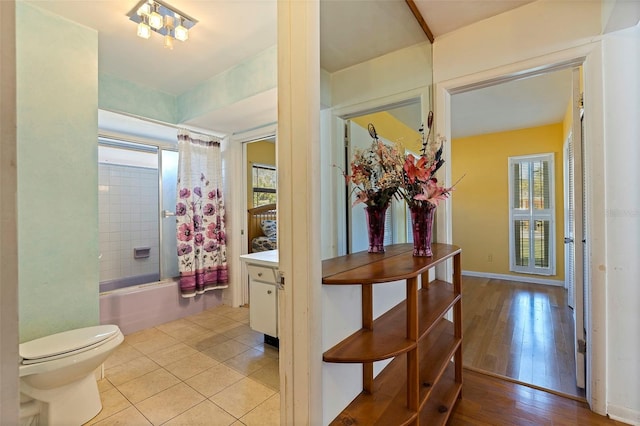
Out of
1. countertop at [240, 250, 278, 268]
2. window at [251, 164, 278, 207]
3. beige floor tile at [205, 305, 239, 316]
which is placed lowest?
beige floor tile at [205, 305, 239, 316]

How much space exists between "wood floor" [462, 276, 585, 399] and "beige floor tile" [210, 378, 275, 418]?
154cm

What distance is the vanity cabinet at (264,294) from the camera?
2.28m

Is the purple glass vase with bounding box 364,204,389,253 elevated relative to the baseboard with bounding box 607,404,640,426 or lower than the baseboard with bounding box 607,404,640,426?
elevated

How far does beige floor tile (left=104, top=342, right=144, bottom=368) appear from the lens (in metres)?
2.23

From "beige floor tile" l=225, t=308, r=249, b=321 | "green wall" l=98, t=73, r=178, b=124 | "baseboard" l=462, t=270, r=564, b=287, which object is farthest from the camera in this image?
"baseboard" l=462, t=270, r=564, b=287

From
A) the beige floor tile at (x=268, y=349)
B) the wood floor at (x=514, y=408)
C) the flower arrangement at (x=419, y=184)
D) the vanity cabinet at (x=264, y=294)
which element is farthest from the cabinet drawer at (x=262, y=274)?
the wood floor at (x=514, y=408)

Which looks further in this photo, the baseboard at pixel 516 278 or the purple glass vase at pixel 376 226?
the baseboard at pixel 516 278

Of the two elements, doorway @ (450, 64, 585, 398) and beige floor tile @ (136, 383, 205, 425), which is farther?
doorway @ (450, 64, 585, 398)

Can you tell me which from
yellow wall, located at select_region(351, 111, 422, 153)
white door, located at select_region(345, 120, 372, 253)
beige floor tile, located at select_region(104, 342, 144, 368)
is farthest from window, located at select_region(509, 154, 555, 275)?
beige floor tile, located at select_region(104, 342, 144, 368)

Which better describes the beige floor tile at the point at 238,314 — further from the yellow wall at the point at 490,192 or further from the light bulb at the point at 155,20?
the yellow wall at the point at 490,192

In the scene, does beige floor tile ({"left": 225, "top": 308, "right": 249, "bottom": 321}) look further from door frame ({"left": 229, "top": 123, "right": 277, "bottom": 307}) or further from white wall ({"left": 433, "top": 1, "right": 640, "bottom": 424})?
white wall ({"left": 433, "top": 1, "right": 640, "bottom": 424})

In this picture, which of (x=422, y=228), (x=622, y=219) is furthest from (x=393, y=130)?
(x=622, y=219)

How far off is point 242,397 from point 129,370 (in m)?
1.00

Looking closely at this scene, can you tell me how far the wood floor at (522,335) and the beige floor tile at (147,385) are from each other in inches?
87.1
